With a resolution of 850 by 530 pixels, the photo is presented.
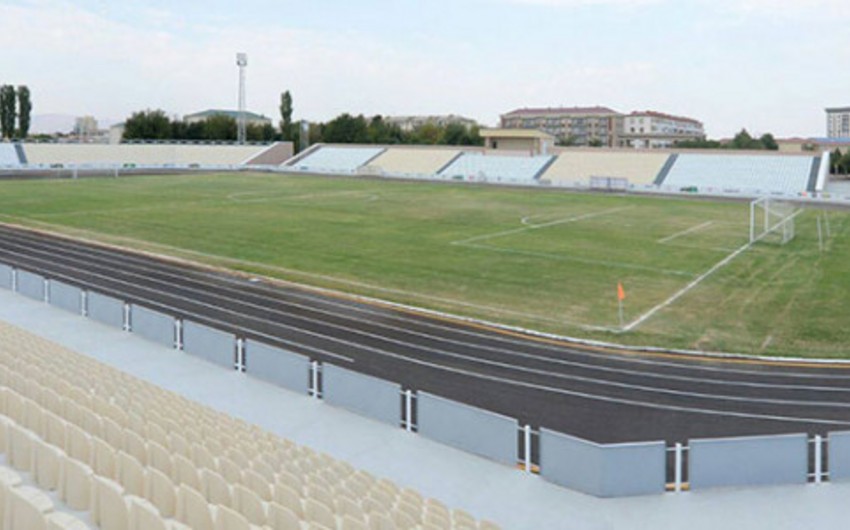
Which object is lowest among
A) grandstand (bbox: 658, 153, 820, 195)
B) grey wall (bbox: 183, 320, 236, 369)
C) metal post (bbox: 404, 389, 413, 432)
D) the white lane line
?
metal post (bbox: 404, 389, 413, 432)

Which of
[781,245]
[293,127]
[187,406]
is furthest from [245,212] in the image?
[293,127]

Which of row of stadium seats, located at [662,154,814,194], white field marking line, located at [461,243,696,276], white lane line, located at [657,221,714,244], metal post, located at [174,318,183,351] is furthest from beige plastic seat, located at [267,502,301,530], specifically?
row of stadium seats, located at [662,154,814,194]

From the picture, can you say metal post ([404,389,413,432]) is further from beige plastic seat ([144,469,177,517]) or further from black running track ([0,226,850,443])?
beige plastic seat ([144,469,177,517])

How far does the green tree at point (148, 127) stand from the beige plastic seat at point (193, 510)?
406ft

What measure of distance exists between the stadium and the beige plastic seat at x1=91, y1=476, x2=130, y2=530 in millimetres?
22

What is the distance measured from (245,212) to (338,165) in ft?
171

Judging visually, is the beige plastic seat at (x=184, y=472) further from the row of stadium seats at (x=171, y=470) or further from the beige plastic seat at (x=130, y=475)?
the beige plastic seat at (x=130, y=475)

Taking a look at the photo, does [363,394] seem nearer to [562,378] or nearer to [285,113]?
[562,378]

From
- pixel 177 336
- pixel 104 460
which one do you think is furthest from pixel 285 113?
pixel 104 460

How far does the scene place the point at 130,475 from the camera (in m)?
7.93

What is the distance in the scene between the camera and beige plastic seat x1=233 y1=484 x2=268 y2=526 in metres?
7.43

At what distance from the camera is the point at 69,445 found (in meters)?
8.94

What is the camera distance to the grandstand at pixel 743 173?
7669 centimetres

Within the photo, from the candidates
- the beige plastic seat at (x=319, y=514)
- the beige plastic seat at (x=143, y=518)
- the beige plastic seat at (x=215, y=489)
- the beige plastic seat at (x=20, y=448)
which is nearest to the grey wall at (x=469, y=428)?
the beige plastic seat at (x=319, y=514)
